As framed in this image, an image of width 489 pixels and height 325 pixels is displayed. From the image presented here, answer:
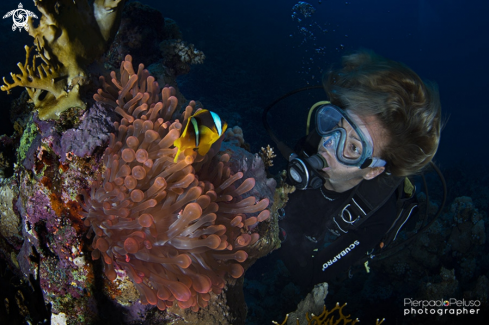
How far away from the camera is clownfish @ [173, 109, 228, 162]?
1.36 meters

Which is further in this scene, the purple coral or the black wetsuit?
the black wetsuit

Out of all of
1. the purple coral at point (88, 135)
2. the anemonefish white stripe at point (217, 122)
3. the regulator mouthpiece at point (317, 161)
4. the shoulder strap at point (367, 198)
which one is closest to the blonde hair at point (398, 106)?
the shoulder strap at point (367, 198)

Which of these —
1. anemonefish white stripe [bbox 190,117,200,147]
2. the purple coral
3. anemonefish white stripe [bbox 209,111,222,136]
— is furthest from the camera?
the purple coral

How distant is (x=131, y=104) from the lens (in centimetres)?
187

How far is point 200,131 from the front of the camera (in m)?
1.38

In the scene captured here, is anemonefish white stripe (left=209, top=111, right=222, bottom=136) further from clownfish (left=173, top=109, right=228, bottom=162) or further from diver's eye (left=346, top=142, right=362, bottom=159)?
diver's eye (left=346, top=142, right=362, bottom=159)

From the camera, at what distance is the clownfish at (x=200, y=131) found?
1359 millimetres

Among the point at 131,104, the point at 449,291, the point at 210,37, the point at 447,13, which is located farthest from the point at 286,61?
the point at 447,13

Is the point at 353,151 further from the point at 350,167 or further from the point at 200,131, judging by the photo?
the point at 200,131

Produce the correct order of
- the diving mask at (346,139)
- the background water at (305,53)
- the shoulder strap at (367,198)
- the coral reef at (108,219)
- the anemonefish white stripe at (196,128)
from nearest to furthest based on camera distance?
1. the anemonefish white stripe at (196,128)
2. the coral reef at (108,219)
3. the diving mask at (346,139)
4. the shoulder strap at (367,198)
5. the background water at (305,53)

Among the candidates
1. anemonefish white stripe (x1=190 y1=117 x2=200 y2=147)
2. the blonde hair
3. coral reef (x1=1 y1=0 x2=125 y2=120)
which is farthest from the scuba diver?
coral reef (x1=1 y1=0 x2=125 y2=120)

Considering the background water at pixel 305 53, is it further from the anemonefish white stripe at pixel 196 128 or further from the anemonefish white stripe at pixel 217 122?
the anemonefish white stripe at pixel 196 128

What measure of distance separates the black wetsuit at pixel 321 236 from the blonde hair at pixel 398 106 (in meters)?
0.95

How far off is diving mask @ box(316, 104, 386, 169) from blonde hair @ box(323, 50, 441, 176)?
122 millimetres
